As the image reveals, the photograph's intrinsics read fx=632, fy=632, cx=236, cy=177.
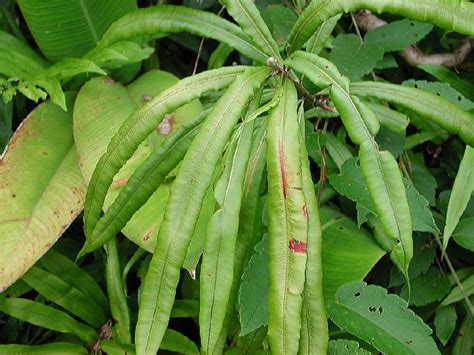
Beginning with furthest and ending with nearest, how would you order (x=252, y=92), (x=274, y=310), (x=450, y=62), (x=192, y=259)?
(x=450, y=62) < (x=192, y=259) < (x=252, y=92) < (x=274, y=310)

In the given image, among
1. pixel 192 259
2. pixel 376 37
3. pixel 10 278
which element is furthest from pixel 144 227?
pixel 376 37

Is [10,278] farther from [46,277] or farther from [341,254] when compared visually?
[341,254]

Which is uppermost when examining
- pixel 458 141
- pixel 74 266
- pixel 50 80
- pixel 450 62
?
pixel 50 80

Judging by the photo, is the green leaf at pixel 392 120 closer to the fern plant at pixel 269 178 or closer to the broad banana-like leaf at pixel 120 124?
the fern plant at pixel 269 178

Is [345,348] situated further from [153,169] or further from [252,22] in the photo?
[252,22]

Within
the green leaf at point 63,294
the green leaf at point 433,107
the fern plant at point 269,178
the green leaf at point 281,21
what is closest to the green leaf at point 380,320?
the fern plant at point 269,178

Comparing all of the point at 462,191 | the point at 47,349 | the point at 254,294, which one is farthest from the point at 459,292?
the point at 47,349
